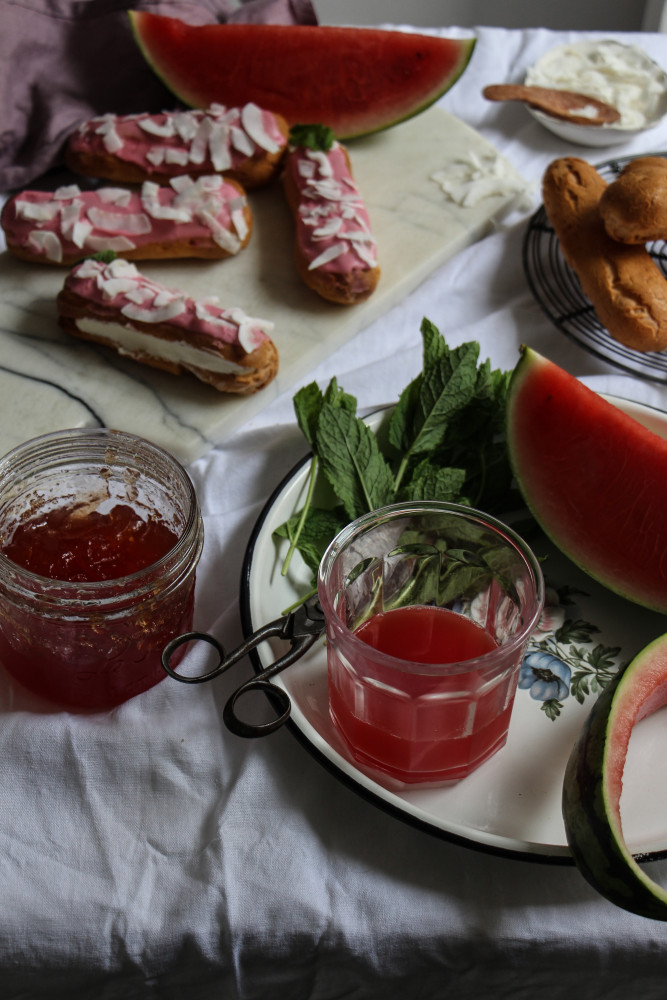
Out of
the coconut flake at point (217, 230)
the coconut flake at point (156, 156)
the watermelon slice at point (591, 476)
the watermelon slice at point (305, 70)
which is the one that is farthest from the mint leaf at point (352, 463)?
the watermelon slice at point (305, 70)

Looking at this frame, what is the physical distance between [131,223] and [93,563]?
2.31 ft

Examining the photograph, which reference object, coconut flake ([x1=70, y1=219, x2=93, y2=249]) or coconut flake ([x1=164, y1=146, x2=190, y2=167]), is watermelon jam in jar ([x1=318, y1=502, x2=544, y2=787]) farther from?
coconut flake ([x1=164, y1=146, x2=190, y2=167])

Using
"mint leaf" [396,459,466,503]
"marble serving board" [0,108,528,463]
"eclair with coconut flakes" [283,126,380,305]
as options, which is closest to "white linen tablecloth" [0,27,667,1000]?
"mint leaf" [396,459,466,503]

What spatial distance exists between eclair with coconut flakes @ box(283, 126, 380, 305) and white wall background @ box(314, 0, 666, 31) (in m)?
1.75

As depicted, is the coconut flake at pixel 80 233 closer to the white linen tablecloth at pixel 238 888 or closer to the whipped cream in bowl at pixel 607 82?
the white linen tablecloth at pixel 238 888

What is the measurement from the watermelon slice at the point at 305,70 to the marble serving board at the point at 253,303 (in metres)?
0.06

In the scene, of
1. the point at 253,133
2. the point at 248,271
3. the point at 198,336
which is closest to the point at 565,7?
the point at 253,133

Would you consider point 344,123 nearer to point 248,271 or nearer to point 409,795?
point 248,271

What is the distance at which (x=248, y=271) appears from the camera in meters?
1.42

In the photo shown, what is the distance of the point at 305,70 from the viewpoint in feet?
5.44

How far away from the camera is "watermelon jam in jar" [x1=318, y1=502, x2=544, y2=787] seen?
2.43ft

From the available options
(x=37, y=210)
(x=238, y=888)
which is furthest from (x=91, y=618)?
(x=37, y=210)

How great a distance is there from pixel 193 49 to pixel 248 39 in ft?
0.33

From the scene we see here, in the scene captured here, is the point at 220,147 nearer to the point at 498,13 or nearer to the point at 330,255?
the point at 330,255
